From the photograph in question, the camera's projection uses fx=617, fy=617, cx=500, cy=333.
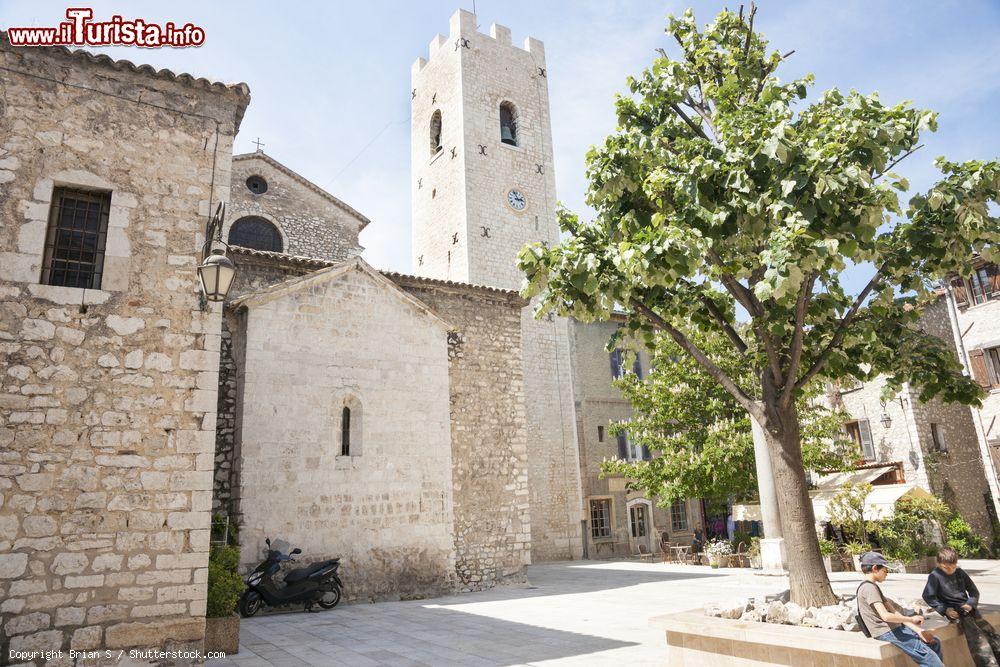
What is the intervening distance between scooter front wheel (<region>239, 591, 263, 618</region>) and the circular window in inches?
517

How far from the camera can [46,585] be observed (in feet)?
19.2

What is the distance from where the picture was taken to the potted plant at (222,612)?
23.5ft

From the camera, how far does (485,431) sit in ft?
47.9

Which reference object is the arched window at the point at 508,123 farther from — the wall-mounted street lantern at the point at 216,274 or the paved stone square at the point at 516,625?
the wall-mounted street lantern at the point at 216,274

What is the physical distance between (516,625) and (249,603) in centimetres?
→ 456

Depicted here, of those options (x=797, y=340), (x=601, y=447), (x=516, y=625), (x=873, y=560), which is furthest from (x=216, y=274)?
(x=601, y=447)

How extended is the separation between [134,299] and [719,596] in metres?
10.2

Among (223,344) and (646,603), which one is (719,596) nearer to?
(646,603)

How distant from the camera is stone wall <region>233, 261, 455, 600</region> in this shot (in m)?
11.3

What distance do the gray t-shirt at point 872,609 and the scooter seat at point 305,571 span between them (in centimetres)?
866

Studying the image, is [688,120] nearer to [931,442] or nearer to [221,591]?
[221,591]

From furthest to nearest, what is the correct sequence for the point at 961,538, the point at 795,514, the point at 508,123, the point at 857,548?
the point at 508,123
the point at 961,538
the point at 857,548
the point at 795,514

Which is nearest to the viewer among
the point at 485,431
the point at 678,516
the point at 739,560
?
the point at 485,431

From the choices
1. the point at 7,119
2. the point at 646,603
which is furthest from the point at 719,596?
the point at 7,119
